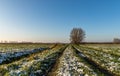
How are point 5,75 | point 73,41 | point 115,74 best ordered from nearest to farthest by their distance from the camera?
→ point 5,75 → point 115,74 → point 73,41

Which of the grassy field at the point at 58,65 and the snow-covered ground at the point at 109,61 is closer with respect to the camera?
the grassy field at the point at 58,65

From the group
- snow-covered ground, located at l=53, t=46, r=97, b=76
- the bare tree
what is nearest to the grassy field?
snow-covered ground, located at l=53, t=46, r=97, b=76

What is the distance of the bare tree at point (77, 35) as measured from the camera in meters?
128

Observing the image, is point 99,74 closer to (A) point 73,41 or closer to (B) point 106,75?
(B) point 106,75

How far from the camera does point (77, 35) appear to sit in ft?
426

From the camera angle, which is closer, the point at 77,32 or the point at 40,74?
the point at 40,74

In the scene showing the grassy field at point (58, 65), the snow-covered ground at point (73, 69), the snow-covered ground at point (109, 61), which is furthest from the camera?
the snow-covered ground at point (109, 61)

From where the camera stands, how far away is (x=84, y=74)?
1595cm

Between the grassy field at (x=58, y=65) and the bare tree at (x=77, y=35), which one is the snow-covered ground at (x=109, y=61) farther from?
the bare tree at (x=77, y=35)

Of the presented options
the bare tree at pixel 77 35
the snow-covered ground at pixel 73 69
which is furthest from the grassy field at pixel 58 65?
the bare tree at pixel 77 35

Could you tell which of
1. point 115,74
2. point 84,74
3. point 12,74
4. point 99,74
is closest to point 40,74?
point 12,74

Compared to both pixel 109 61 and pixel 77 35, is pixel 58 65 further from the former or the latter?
pixel 77 35

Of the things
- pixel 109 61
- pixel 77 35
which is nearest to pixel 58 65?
pixel 109 61

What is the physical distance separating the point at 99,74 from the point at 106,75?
586 mm
